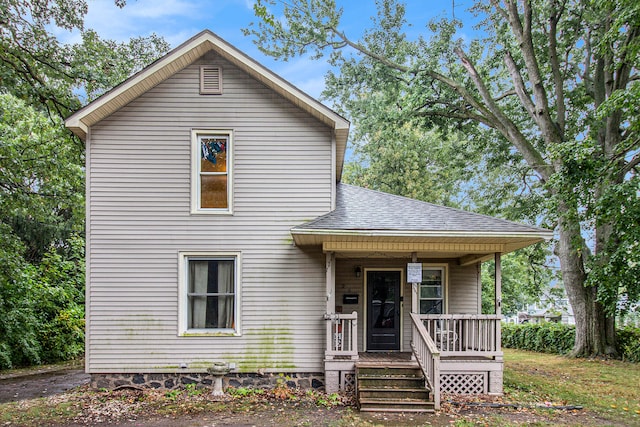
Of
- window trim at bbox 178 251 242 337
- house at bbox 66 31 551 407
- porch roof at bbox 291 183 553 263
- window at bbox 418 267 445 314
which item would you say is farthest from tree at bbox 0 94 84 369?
window at bbox 418 267 445 314

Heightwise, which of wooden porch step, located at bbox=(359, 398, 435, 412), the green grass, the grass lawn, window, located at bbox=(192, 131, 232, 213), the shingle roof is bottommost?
the green grass

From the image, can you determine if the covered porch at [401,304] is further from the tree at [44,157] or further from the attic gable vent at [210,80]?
the tree at [44,157]

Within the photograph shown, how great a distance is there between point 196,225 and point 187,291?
1.34m

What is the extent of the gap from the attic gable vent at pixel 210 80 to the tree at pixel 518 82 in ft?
26.5

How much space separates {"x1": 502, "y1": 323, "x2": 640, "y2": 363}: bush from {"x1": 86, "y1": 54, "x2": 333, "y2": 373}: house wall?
35.0 ft

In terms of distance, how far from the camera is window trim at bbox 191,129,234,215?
950cm

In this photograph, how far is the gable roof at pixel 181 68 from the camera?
9.03m

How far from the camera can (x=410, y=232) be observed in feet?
Answer: 28.3

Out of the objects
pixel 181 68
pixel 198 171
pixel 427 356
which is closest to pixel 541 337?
pixel 427 356

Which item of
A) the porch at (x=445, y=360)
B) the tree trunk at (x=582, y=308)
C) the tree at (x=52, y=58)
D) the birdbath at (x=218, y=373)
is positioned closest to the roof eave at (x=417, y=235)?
the porch at (x=445, y=360)

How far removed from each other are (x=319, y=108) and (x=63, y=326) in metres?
11.0

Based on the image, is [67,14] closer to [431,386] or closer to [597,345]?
[431,386]

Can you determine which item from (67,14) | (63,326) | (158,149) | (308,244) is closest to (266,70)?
(158,149)

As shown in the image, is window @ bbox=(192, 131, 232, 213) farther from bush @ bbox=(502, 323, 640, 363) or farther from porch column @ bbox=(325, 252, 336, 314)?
bush @ bbox=(502, 323, 640, 363)
